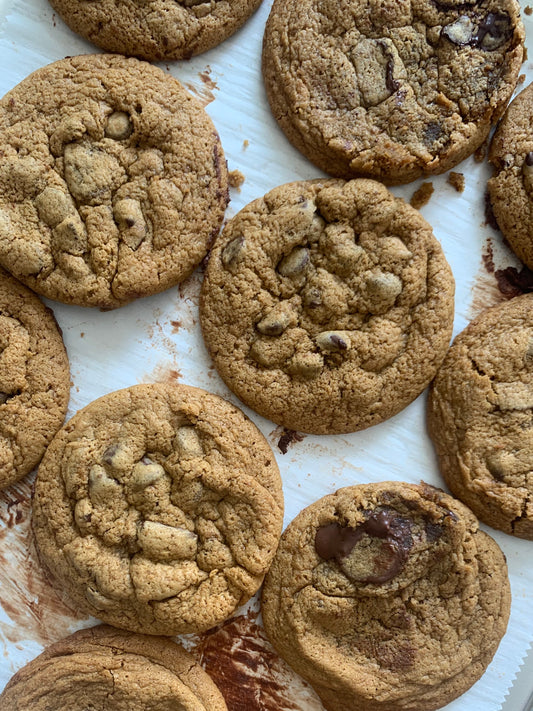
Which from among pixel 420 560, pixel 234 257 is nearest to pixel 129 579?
pixel 420 560

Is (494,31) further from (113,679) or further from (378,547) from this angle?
(113,679)

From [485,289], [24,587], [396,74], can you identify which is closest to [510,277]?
[485,289]

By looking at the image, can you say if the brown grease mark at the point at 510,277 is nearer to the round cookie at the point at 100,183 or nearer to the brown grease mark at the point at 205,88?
the round cookie at the point at 100,183

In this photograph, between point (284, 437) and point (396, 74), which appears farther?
point (284, 437)

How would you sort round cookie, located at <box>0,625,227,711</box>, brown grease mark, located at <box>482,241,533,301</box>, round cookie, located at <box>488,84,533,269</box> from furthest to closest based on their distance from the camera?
brown grease mark, located at <box>482,241,533,301</box> → round cookie, located at <box>488,84,533,269</box> → round cookie, located at <box>0,625,227,711</box>

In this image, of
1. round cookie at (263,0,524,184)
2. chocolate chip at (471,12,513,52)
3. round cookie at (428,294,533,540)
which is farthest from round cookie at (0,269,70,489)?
chocolate chip at (471,12,513,52)

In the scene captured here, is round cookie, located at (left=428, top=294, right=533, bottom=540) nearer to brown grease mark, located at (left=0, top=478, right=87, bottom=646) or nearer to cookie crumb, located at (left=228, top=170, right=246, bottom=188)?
cookie crumb, located at (left=228, top=170, right=246, bottom=188)

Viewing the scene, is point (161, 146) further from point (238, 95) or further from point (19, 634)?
point (19, 634)
